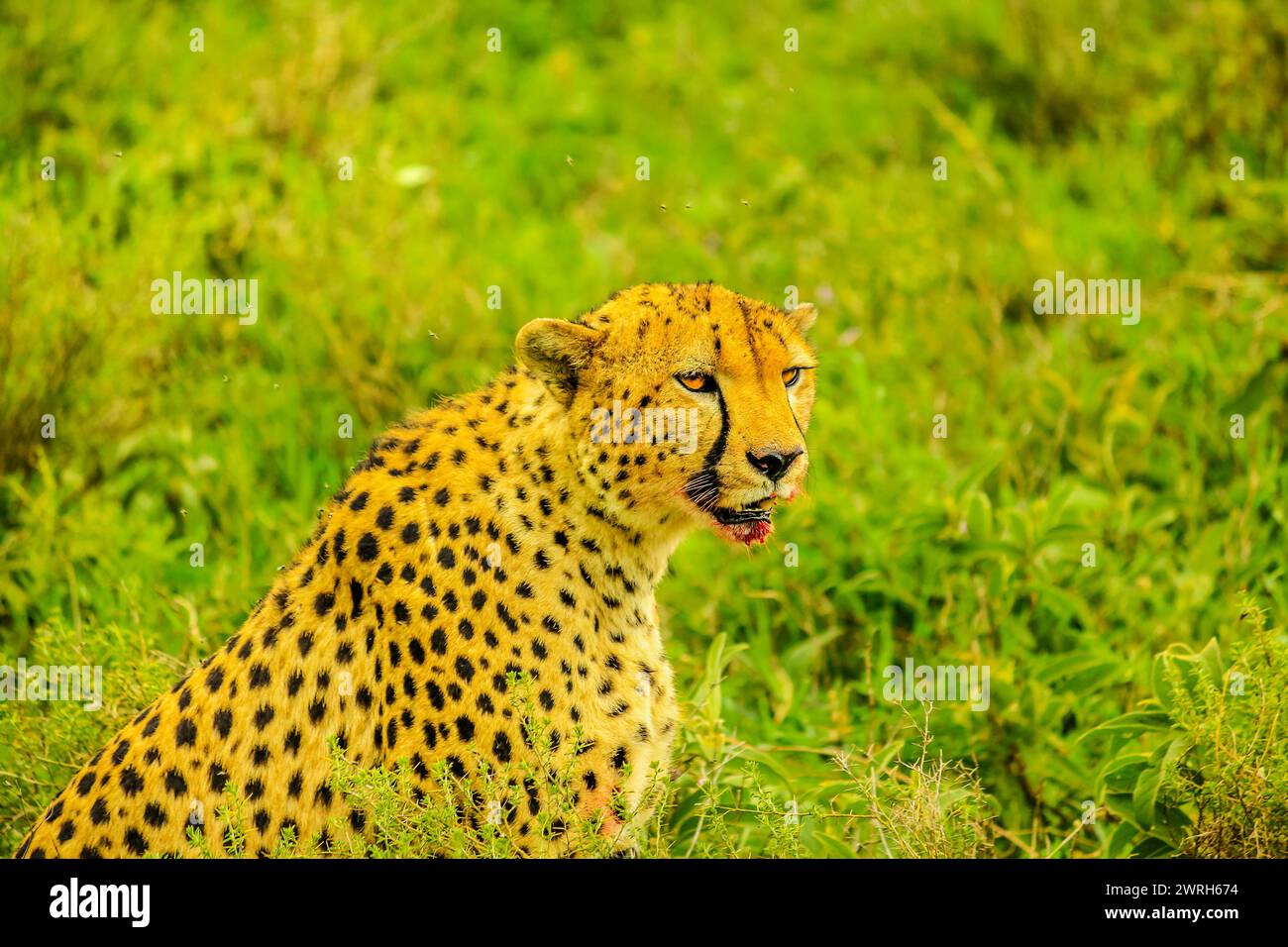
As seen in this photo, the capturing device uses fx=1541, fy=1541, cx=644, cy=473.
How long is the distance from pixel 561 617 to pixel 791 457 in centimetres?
73

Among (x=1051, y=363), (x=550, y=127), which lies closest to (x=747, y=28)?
(x=550, y=127)

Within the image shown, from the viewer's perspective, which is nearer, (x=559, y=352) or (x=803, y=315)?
(x=559, y=352)

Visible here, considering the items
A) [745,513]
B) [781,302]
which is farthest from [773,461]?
[781,302]

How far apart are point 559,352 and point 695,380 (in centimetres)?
36

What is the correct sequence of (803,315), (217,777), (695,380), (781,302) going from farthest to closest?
(781,302) → (803,315) → (695,380) → (217,777)

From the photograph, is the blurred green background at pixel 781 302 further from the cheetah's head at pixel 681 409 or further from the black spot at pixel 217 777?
the black spot at pixel 217 777

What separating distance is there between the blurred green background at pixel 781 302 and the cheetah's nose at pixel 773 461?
86 centimetres

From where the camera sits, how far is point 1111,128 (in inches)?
340

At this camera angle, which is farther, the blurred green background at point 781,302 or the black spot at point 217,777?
the blurred green background at point 781,302

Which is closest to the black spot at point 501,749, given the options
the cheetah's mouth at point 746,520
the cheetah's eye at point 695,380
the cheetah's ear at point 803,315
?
the cheetah's mouth at point 746,520

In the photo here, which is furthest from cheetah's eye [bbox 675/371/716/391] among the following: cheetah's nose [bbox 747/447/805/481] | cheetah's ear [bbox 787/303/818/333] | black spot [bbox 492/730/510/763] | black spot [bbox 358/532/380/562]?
black spot [bbox 492/730/510/763]

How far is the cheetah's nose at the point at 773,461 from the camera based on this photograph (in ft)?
12.6

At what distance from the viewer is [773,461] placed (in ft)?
12.7

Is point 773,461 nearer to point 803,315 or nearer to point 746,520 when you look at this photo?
point 746,520
